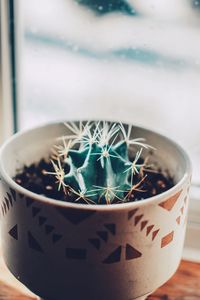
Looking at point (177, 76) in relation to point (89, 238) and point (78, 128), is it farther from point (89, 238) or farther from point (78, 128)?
point (89, 238)

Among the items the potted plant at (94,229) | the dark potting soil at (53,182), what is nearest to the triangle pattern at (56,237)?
the potted plant at (94,229)

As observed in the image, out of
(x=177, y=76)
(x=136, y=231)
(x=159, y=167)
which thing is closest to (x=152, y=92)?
(x=177, y=76)

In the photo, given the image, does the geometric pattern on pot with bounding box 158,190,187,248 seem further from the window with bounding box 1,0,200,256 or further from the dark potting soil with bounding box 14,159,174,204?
the window with bounding box 1,0,200,256

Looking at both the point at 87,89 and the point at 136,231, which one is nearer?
the point at 136,231

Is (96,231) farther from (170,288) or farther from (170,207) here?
(170,288)

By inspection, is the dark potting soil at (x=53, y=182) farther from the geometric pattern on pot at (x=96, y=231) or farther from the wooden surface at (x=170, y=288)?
the wooden surface at (x=170, y=288)

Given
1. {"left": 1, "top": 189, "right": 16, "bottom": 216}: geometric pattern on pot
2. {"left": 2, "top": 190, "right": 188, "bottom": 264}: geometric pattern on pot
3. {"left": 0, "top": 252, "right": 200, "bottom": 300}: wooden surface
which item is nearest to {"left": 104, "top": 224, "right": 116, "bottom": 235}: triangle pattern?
{"left": 2, "top": 190, "right": 188, "bottom": 264}: geometric pattern on pot
